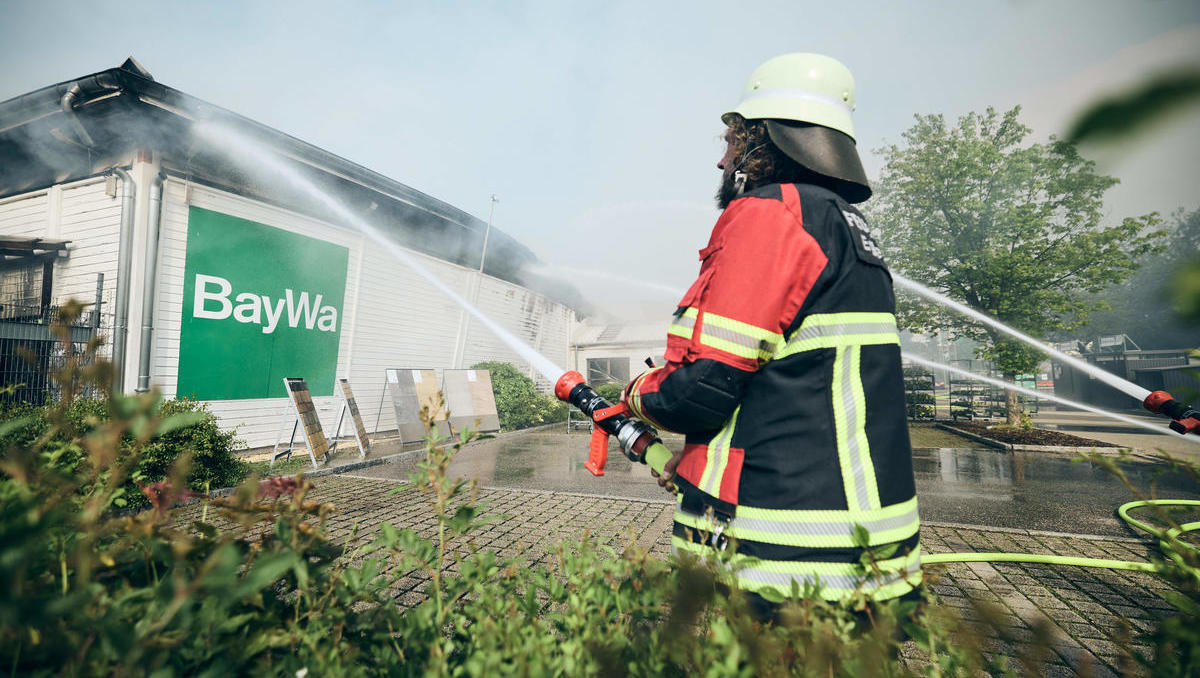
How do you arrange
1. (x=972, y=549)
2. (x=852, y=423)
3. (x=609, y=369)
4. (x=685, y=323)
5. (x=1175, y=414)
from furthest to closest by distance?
1. (x=609, y=369)
2. (x=972, y=549)
3. (x=1175, y=414)
4. (x=685, y=323)
5. (x=852, y=423)

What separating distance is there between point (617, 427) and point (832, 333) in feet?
2.72

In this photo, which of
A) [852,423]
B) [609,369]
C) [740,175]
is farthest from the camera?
[609,369]

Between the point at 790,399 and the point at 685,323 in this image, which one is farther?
the point at 685,323

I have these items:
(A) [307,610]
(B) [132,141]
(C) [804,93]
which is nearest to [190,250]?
(B) [132,141]

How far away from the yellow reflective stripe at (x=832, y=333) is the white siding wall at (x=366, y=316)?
9857 millimetres

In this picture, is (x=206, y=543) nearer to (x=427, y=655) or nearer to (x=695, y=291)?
(x=427, y=655)

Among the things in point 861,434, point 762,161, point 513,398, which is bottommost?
point 513,398

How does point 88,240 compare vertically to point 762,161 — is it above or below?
above

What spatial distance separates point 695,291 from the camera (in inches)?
63.5

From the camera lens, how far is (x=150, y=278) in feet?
27.6

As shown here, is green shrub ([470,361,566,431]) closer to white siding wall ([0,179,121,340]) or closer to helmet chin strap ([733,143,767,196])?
white siding wall ([0,179,121,340])

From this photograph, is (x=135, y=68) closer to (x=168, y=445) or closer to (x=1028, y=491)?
(x=168, y=445)

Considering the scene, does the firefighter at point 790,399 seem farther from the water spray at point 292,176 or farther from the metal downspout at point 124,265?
the metal downspout at point 124,265

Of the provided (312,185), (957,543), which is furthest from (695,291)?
(312,185)
